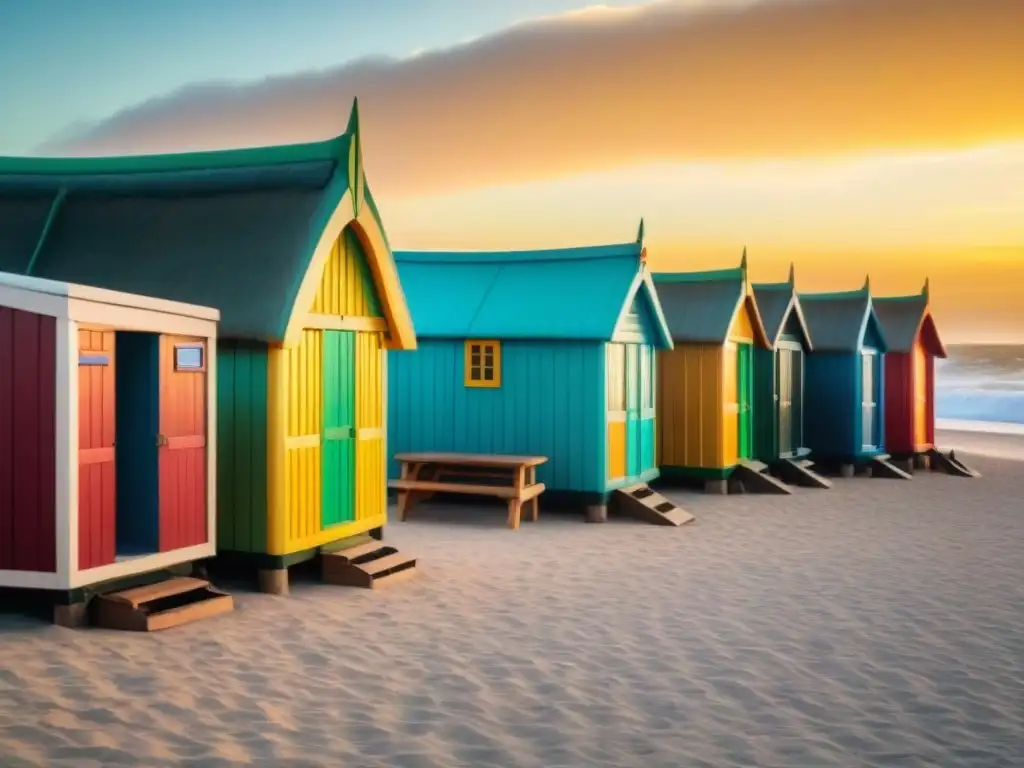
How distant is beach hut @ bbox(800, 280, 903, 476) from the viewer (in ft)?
73.8

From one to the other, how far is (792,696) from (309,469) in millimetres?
5078

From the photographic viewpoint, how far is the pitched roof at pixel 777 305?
20.8 meters

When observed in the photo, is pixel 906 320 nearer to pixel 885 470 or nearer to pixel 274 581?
pixel 885 470

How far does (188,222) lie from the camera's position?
1064cm

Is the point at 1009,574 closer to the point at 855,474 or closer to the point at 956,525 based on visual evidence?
the point at 956,525

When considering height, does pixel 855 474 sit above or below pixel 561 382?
below

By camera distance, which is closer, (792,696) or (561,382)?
(792,696)

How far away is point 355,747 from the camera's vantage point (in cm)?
586

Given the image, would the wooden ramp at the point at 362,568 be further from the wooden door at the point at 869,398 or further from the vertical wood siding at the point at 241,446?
the wooden door at the point at 869,398

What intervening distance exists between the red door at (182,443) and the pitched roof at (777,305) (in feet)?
44.5

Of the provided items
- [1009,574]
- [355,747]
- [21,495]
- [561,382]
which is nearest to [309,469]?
[21,495]

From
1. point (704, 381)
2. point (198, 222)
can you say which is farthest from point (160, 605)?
point (704, 381)

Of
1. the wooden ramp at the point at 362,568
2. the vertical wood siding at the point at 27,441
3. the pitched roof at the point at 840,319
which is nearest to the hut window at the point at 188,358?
the vertical wood siding at the point at 27,441

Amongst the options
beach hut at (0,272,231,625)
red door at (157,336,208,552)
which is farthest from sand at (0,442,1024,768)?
red door at (157,336,208,552)
